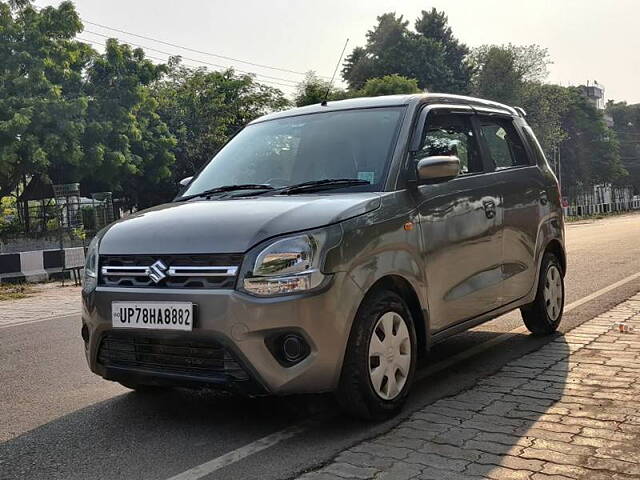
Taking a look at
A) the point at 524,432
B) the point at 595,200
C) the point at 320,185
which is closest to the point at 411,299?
the point at 320,185

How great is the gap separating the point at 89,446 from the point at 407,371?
1764 mm

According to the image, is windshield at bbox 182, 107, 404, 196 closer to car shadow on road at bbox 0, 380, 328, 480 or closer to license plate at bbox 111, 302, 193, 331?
license plate at bbox 111, 302, 193, 331

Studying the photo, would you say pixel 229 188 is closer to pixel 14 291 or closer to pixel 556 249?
pixel 556 249

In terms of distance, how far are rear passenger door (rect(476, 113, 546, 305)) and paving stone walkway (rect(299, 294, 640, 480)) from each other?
2.32 ft

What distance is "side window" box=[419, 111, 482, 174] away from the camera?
192 inches

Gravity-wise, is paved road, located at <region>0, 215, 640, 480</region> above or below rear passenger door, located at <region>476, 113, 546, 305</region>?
below

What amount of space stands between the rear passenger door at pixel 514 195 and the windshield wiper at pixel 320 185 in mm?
1450

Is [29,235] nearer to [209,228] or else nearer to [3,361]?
[3,361]

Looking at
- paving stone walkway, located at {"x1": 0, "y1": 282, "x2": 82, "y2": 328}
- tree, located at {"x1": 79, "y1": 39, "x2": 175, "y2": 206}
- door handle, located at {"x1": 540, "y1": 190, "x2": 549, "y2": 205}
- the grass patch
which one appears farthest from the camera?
tree, located at {"x1": 79, "y1": 39, "x2": 175, "y2": 206}

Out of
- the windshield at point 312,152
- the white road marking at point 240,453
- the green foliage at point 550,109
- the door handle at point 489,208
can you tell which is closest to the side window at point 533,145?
the door handle at point 489,208

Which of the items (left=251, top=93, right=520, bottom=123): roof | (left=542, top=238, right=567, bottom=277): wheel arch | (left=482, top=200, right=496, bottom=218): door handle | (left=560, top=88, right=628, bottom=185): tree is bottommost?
(left=542, top=238, right=567, bottom=277): wheel arch

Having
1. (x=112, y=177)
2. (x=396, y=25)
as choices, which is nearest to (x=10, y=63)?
(x=112, y=177)

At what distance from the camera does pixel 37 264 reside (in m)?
15.5

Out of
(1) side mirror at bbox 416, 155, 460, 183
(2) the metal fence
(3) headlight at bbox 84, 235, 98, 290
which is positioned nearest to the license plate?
(3) headlight at bbox 84, 235, 98, 290
